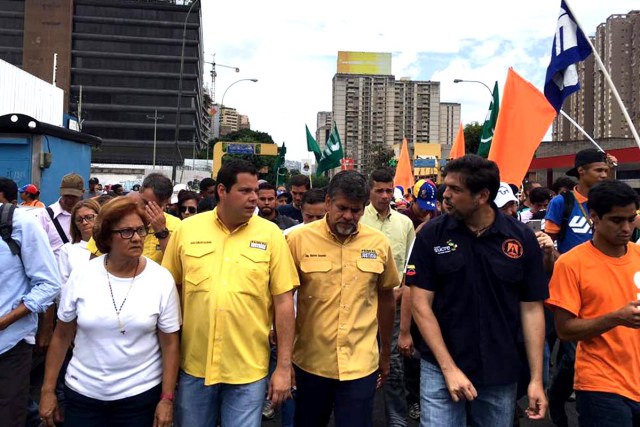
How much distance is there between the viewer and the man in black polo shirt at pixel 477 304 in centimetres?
297

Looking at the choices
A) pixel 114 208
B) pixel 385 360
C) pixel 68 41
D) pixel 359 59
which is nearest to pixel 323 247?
pixel 385 360

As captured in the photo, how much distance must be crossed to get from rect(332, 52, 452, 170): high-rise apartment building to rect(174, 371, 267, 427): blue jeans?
110 meters

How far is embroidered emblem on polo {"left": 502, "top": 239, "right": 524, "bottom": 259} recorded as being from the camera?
3000 mm

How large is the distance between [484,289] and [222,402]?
60.3 inches

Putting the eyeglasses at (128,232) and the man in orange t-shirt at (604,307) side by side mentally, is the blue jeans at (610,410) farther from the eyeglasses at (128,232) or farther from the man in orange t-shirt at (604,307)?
the eyeglasses at (128,232)

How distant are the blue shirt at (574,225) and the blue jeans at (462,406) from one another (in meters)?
1.91

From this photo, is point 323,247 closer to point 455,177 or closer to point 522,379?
point 455,177

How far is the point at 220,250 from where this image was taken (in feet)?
10.5

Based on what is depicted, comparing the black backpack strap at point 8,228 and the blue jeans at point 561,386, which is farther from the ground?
the black backpack strap at point 8,228

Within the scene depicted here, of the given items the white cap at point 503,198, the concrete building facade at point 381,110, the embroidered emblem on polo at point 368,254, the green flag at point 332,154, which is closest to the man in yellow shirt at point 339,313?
the embroidered emblem on polo at point 368,254

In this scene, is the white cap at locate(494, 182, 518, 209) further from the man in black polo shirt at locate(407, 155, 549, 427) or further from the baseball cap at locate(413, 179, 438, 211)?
the man in black polo shirt at locate(407, 155, 549, 427)

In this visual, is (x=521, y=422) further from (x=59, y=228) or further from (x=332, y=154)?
(x=332, y=154)

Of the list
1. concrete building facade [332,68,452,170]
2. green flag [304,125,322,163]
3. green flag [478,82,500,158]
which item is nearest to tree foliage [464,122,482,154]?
green flag [304,125,322,163]

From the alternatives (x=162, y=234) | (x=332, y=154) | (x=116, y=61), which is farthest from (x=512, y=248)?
(x=116, y=61)
